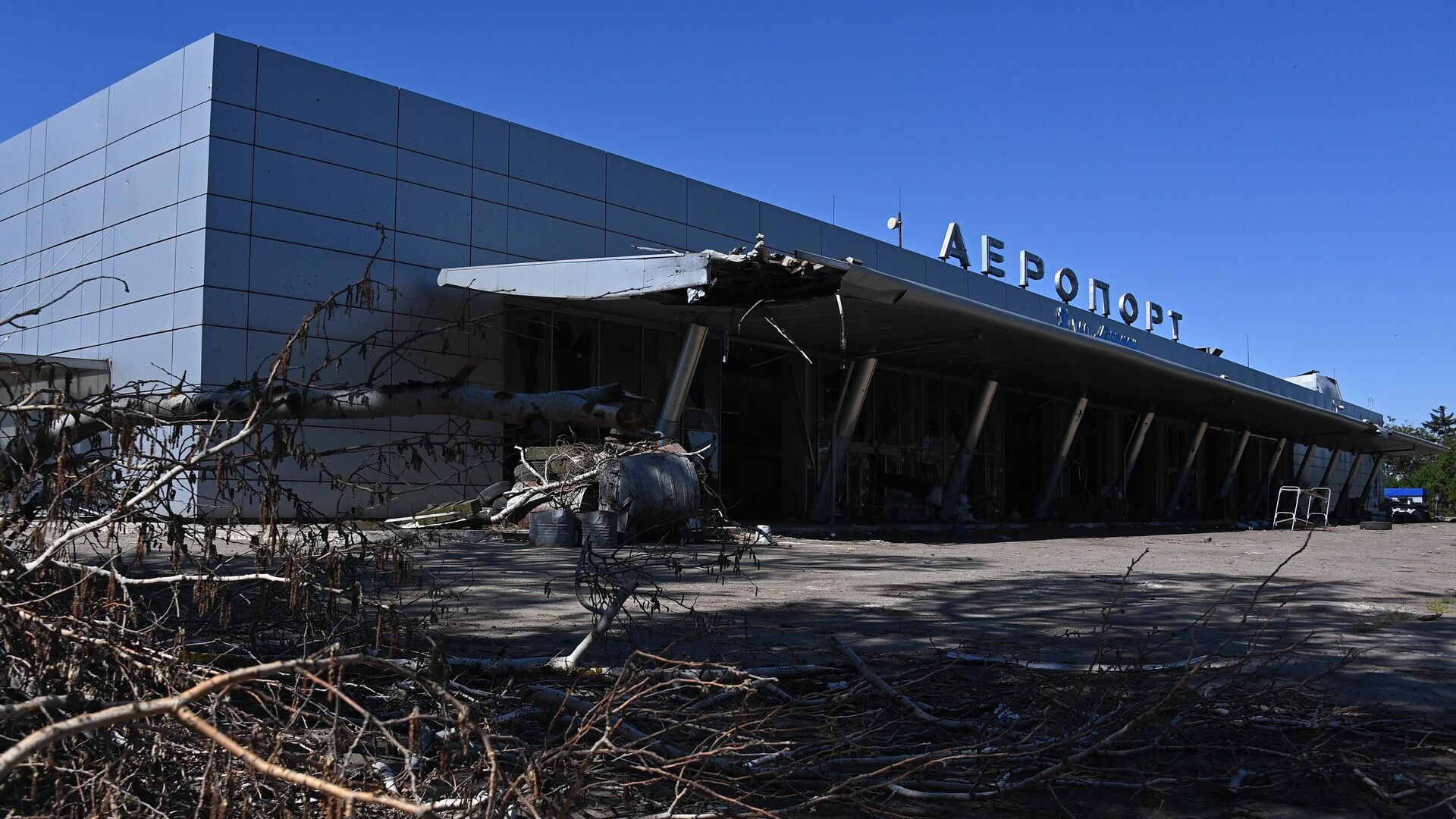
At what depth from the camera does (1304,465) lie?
5025cm

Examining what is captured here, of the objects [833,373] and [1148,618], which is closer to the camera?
[1148,618]

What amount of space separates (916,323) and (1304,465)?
37423 mm

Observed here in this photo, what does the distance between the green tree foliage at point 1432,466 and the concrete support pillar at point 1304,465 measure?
5611 millimetres

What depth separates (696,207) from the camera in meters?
23.9

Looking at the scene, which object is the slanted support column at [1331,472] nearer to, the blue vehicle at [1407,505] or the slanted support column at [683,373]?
the blue vehicle at [1407,505]

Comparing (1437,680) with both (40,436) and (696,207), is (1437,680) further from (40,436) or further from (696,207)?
(696,207)

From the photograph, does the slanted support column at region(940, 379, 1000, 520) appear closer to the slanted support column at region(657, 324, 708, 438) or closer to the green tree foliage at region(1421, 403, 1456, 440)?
the slanted support column at region(657, 324, 708, 438)

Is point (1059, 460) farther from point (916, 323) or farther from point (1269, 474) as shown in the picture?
point (1269, 474)

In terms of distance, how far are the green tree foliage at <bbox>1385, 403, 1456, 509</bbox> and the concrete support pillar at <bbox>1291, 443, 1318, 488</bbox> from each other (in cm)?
561

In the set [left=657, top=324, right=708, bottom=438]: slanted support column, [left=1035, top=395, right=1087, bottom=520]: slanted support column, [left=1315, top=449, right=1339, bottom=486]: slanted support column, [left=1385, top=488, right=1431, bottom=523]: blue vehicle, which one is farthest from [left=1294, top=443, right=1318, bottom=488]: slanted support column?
[left=657, top=324, right=708, bottom=438]: slanted support column

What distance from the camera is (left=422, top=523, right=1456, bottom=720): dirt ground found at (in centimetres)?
553

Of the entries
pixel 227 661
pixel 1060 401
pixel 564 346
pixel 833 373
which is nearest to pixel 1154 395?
pixel 1060 401

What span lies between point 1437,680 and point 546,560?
829cm

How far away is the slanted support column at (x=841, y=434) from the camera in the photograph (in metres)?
24.0
